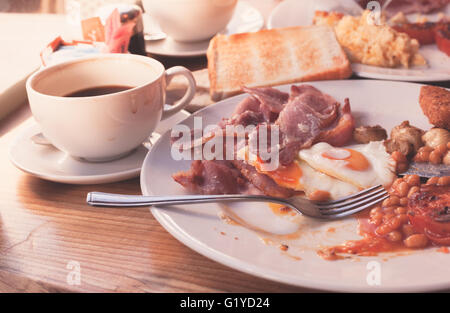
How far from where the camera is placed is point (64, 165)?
1557mm

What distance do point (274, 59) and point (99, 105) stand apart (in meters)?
1.16

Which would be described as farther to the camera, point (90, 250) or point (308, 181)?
point (308, 181)

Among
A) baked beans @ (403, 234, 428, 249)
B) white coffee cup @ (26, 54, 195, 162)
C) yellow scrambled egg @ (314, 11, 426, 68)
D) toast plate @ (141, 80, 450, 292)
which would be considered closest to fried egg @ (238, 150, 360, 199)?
toast plate @ (141, 80, 450, 292)

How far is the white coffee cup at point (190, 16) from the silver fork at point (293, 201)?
5.12 feet

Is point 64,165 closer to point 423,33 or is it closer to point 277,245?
point 277,245

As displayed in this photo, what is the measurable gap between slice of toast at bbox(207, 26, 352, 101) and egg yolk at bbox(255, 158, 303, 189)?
789 mm

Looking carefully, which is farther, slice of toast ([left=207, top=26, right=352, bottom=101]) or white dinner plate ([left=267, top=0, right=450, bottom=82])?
slice of toast ([left=207, top=26, right=352, bottom=101])

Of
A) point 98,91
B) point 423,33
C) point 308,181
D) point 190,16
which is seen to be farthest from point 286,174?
point 423,33

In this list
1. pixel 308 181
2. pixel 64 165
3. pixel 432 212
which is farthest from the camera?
pixel 64 165

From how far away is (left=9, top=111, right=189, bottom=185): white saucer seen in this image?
1.44 metres

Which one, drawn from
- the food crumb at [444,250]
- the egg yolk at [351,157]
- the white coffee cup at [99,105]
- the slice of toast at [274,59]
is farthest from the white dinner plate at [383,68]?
the food crumb at [444,250]

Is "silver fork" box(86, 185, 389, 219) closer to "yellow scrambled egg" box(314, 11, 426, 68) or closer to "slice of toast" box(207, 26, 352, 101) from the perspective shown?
"slice of toast" box(207, 26, 352, 101)

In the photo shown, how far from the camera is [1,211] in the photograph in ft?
4.63
